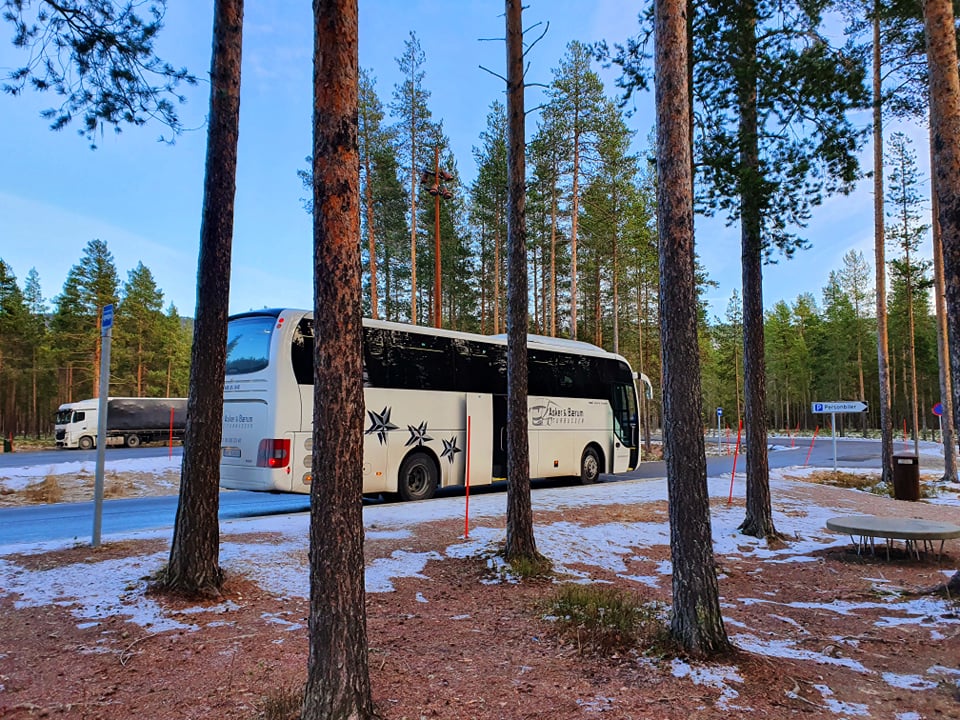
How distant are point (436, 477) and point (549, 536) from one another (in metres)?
4.63

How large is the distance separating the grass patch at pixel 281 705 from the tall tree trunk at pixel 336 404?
0.54 ft

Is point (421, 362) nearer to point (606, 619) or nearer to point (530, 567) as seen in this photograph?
point (530, 567)

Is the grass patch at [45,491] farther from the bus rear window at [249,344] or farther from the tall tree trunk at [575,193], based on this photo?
the tall tree trunk at [575,193]

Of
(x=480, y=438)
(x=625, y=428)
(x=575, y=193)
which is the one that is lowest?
(x=480, y=438)

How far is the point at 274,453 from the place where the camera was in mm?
9688

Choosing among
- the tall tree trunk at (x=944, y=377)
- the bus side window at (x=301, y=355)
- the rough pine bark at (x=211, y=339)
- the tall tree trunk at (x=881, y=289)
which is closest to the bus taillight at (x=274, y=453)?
the bus side window at (x=301, y=355)

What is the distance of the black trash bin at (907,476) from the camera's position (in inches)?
561

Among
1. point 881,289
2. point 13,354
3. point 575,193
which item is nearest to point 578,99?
point 575,193

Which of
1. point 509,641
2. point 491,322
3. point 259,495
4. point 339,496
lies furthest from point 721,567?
point 491,322

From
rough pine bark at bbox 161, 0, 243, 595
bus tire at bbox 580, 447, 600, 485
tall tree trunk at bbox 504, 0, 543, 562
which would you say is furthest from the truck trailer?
tall tree trunk at bbox 504, 0, 543, 562

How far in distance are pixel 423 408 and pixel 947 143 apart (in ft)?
29.9

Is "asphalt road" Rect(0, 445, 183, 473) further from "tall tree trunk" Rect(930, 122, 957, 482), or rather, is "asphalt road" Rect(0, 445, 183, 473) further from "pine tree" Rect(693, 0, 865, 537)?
"tall tree trunk" Rect(930, 122, 957, 482)

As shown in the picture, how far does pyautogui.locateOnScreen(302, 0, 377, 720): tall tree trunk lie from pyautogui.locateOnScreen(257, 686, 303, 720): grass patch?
16 cm

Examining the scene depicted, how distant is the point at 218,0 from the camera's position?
564 centimetres
